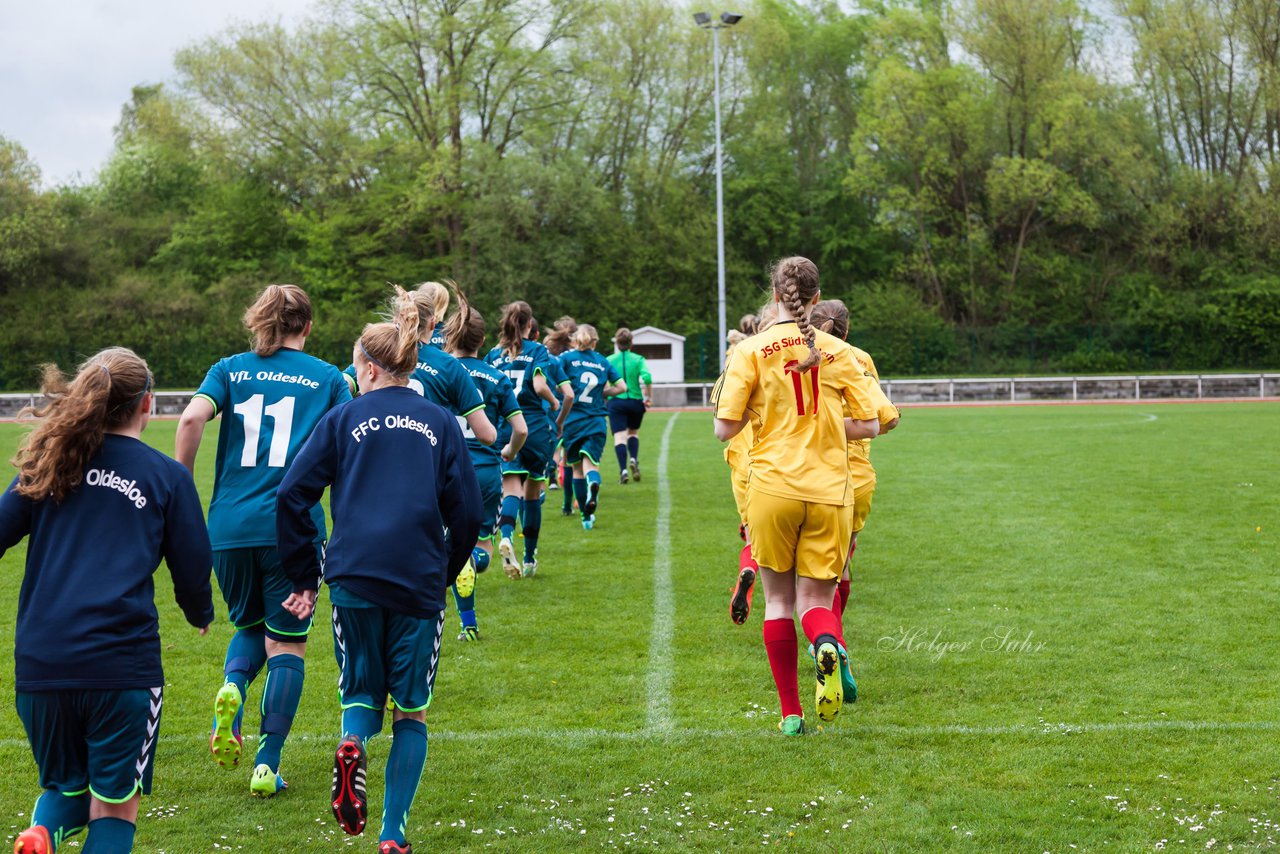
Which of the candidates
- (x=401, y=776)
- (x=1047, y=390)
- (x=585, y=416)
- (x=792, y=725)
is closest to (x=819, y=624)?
(x=792, y=725)

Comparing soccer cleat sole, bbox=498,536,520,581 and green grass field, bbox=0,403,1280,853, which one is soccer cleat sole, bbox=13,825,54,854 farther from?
soccer cleat sole, bbox=498,536,520,581

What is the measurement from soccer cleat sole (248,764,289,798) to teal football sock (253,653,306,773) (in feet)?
0.08

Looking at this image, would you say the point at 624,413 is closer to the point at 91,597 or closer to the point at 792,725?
the point at 792,725

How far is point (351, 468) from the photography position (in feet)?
12.6

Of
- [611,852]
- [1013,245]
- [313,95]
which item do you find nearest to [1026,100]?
[1013,245]

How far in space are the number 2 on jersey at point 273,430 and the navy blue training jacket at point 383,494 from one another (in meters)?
0.76

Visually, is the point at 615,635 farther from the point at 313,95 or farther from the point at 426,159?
the point at 313,95

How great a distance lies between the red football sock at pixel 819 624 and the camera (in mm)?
5027

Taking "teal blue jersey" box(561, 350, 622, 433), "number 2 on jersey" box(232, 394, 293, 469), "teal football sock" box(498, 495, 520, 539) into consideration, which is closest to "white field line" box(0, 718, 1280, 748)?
"number 2 on jersey" box(232, 394, 293, 469)

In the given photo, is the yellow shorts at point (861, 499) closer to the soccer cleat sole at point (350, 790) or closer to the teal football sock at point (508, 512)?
the teal football sock at point (508, 512)

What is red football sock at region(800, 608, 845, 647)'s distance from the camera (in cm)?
503

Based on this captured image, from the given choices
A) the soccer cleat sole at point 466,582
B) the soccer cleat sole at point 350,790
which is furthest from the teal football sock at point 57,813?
the soccer cleat sole at point 466,582

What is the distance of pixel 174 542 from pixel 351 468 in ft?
2.00

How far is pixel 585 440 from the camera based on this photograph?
39.1ft
